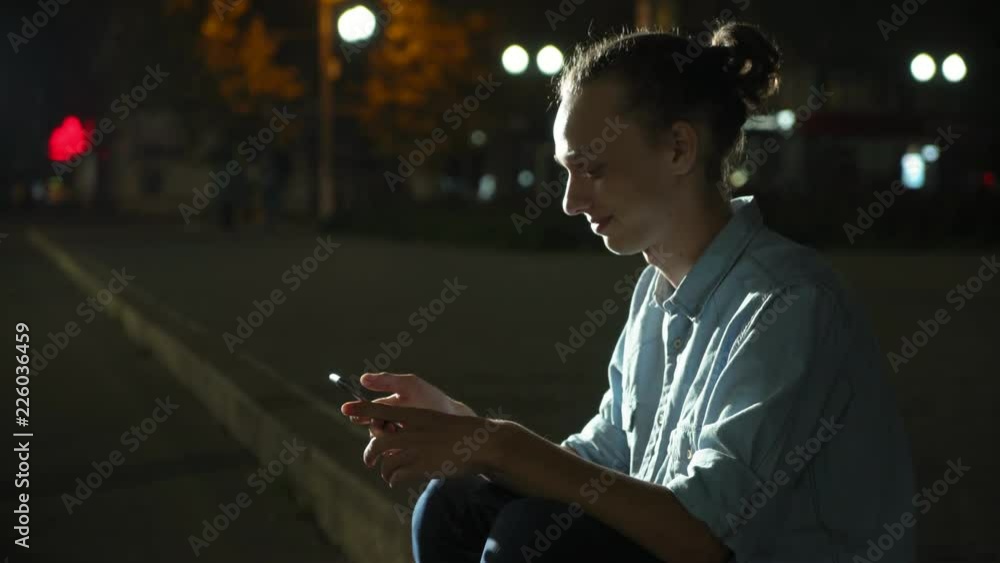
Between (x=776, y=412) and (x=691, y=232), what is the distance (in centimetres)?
47

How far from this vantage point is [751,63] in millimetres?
2621

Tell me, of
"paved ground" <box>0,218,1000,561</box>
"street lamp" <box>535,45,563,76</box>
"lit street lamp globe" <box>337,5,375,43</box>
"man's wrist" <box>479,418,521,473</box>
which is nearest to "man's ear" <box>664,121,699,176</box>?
"man's wrist" <box>479,418,521,473</box>

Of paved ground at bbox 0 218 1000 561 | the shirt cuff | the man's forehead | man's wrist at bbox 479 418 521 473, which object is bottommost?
paved ground at bbox 0 218 1000 561

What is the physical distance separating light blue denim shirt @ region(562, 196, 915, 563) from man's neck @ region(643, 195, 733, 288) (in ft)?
0.11

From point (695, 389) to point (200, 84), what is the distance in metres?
39.0

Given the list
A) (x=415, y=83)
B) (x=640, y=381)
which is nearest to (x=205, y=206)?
(x=415, y=83)

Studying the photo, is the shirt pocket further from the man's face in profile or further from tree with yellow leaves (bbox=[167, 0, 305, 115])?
tree with yellow leaves (bbox=[167, 0, 305, 115])

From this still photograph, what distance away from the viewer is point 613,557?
242 centimetres

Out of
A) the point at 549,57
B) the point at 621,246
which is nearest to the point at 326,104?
the point at 549,57

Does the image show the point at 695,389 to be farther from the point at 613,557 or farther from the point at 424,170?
the point at 424,170

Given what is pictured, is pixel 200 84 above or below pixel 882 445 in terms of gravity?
above

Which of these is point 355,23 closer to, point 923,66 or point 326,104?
point 326,104

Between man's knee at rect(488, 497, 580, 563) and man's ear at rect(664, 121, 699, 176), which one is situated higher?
man's ear at rect(664, 121, 699, 176)

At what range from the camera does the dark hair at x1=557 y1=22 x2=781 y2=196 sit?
251 cm
